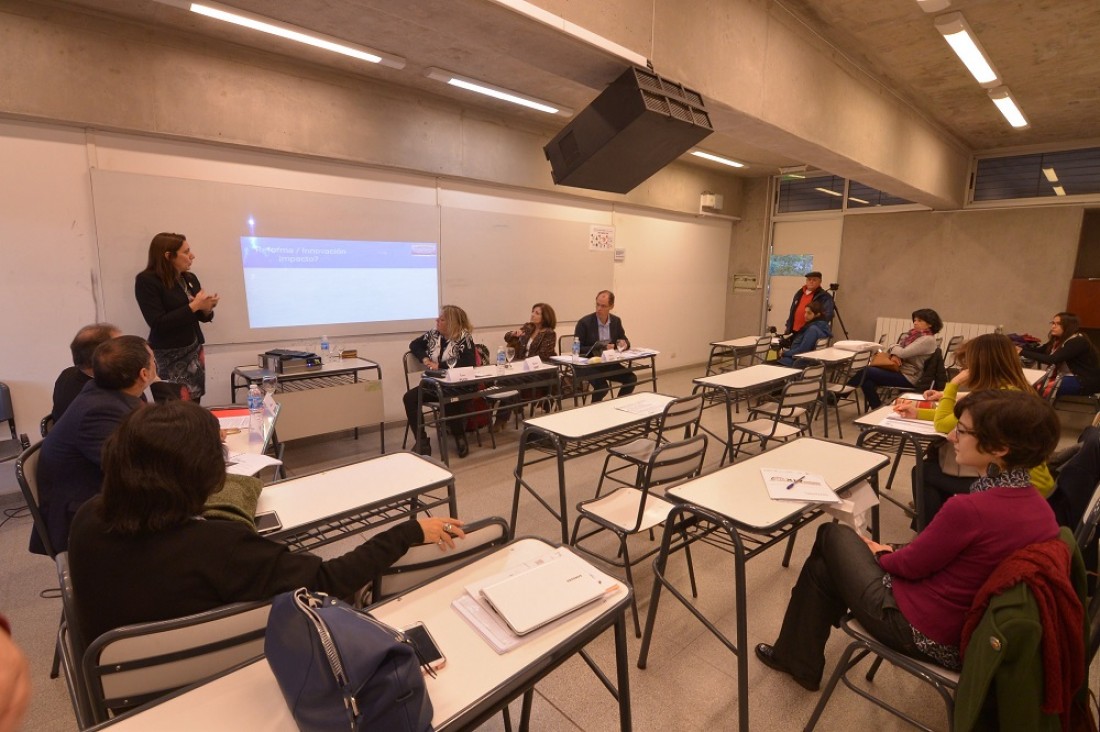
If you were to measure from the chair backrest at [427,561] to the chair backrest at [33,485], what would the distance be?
1.36 meters

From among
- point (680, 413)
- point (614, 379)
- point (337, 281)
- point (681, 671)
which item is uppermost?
point (337, 281)

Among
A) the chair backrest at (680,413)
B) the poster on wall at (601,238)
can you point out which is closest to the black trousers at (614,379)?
the chair backrest at (680,413)

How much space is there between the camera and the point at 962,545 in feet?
4.47

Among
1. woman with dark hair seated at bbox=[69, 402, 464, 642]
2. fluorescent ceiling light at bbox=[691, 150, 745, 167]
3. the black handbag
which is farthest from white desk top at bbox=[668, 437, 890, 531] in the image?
fluorescent ceiling light at bbox=[691, 150, 745, 167]

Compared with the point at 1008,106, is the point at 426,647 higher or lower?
lower

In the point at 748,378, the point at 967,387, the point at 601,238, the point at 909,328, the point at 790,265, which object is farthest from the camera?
the point at 790,265

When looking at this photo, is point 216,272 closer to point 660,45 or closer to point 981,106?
point 660,45

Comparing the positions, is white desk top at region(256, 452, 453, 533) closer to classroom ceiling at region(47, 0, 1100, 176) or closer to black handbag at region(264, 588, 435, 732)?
black handbag at region(264, 588, 435, 732)

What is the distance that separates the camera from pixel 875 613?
1.53 m

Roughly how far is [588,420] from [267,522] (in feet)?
5.47

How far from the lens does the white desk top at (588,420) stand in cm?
266

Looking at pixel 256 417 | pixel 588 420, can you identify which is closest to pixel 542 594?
pixel 588 420

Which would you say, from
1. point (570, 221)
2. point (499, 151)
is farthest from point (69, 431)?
point (570, 221)

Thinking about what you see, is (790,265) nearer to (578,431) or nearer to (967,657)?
A: (578,431)
